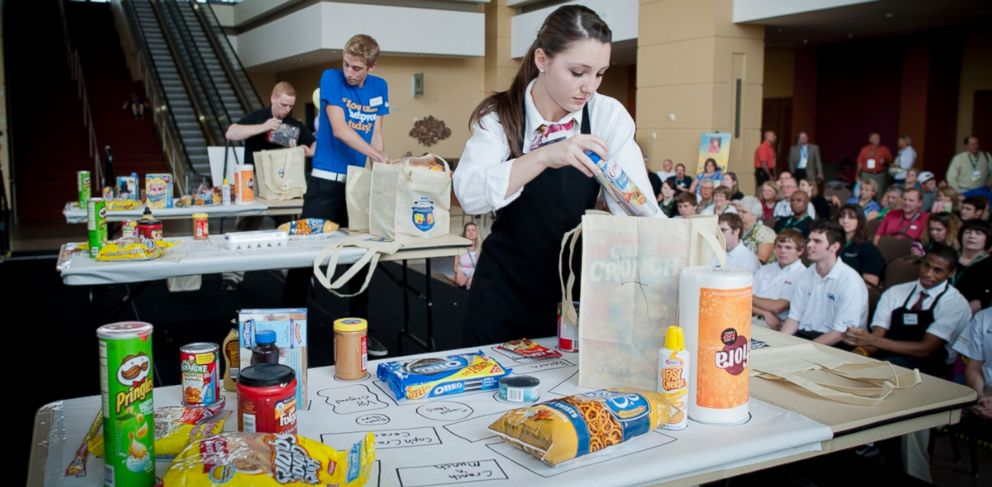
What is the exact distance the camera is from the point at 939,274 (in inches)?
159

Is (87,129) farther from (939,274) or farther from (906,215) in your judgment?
(939,274)

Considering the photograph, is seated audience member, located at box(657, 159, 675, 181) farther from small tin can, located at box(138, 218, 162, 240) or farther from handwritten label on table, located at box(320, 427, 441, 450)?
handwritten label on table, located at box(320, 427, 441, 450)

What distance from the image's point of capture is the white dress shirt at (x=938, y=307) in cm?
392

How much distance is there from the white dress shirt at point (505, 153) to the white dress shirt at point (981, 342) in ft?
8.04

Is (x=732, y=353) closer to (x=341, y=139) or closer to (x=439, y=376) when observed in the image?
(x=439, y=376)

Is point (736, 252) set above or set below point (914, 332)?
above

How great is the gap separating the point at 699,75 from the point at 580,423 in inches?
489

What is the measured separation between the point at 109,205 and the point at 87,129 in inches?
373

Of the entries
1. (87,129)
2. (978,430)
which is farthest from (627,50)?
(978,430)

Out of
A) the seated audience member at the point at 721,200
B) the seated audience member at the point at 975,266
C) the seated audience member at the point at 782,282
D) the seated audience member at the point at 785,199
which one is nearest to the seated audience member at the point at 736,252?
the seated audience member at the point at 782,282

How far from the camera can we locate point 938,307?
4.00m

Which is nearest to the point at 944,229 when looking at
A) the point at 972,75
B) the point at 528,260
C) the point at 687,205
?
the point at 687,205

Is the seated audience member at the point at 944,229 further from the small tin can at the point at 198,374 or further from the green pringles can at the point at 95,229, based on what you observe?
the small tin can at the point at 198,374

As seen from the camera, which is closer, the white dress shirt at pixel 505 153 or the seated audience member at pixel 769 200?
the white dress shirt at pixel 505 153
